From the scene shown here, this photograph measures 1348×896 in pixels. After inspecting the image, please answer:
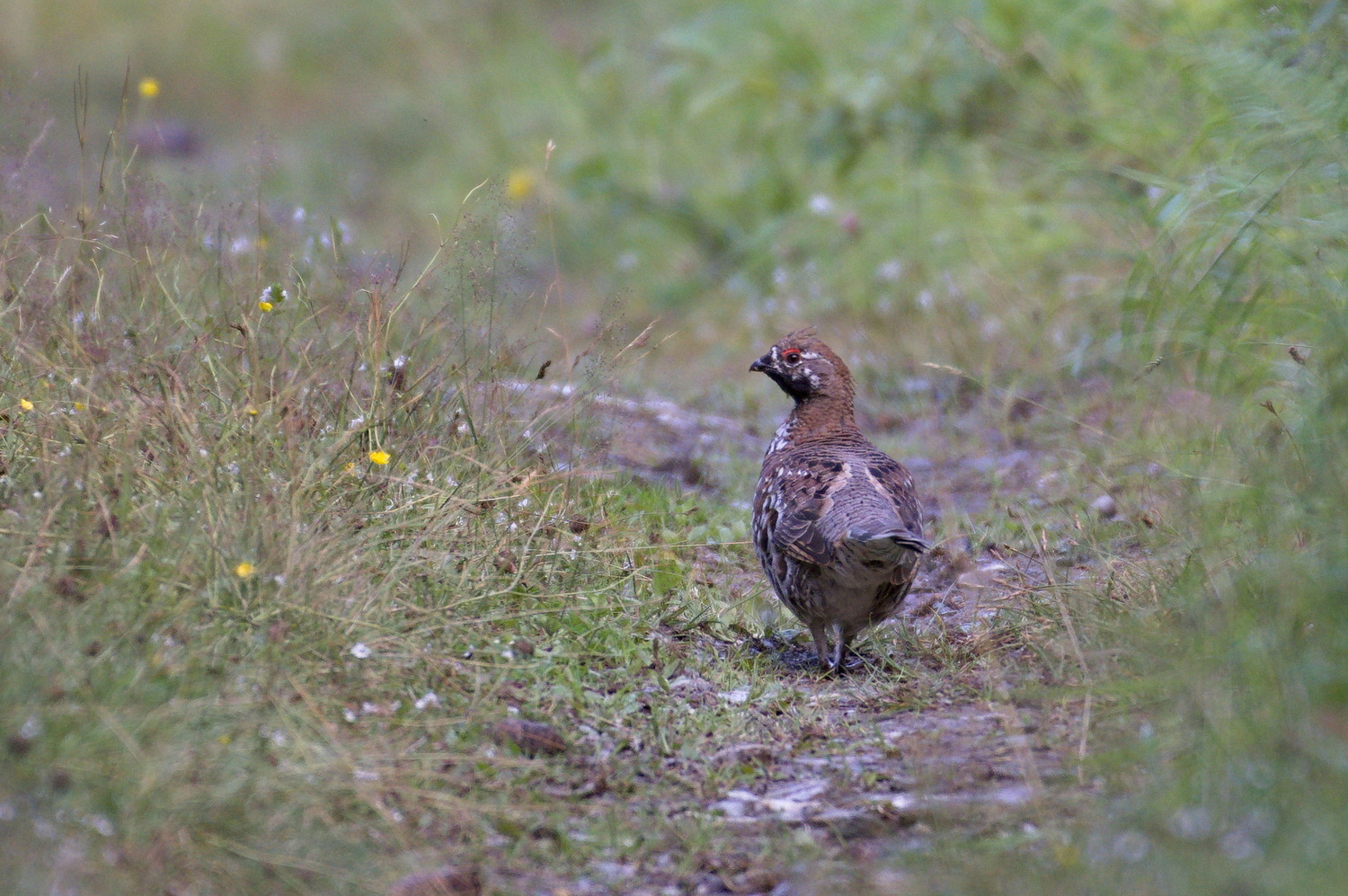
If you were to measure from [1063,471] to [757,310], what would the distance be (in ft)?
11.8

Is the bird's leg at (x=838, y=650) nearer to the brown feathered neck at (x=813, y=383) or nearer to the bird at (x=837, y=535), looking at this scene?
the bird at (x=837, y=535)

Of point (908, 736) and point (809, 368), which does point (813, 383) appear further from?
point (908, 736)

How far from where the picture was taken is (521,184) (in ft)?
36.3

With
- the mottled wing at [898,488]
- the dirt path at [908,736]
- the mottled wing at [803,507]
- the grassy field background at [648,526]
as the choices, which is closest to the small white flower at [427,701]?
the grassy field background at [648,526]

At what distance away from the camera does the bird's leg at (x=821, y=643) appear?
16.4ft

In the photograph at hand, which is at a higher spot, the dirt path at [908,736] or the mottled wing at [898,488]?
the mottled wing at [898,488]

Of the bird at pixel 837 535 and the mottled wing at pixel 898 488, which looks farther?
the mottled wing at pixel 898 488

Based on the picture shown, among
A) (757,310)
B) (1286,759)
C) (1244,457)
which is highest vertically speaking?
(1244,457)

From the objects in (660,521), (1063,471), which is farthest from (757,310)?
(660,521)

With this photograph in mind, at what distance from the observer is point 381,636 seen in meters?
3.79

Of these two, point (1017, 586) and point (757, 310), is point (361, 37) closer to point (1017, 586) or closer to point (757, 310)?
point (757, 310)

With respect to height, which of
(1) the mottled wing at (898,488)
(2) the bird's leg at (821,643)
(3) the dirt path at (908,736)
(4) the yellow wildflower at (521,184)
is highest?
(1) the mottled wing at (898,488)

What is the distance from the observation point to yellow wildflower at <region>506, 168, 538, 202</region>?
36.2ft

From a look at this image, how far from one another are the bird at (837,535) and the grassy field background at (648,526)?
236mm
